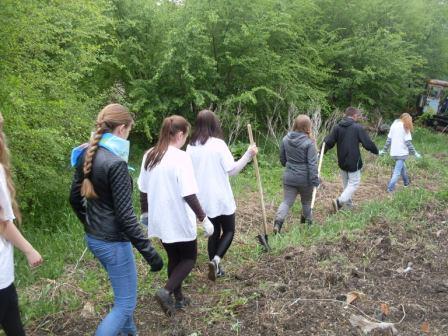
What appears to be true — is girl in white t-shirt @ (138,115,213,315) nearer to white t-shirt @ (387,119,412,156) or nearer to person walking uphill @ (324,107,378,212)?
person walking uphill @ (324,107,378,212)

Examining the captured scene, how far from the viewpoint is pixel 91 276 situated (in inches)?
191

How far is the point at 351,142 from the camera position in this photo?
7164 mm

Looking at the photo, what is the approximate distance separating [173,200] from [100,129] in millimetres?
969

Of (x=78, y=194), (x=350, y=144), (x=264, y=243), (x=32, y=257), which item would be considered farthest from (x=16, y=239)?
(x=350, y=144)

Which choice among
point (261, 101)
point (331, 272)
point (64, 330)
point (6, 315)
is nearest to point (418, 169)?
point (261, 101)

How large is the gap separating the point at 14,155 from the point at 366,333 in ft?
A: 14.9

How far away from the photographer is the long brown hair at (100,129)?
9.79 feet

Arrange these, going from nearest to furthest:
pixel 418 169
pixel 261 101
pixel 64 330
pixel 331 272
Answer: pixel 64 330 < pixel 331 272 < pixel 418 169 < pixel 261 101

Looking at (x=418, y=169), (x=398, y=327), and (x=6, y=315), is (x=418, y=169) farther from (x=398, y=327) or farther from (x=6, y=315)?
(x=6, y=315)

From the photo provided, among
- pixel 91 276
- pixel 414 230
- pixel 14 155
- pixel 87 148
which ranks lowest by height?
pixel 91 276

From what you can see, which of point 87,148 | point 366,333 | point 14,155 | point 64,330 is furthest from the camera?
point 14,155

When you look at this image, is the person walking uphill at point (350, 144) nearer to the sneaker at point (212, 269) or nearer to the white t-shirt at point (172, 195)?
the sneaker at point (212, 269)

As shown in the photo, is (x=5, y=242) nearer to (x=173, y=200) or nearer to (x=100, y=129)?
(x=100, y=129)

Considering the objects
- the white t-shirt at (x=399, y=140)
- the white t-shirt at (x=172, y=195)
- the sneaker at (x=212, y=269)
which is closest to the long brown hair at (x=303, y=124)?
the sneaker at (x=212, y=269)
